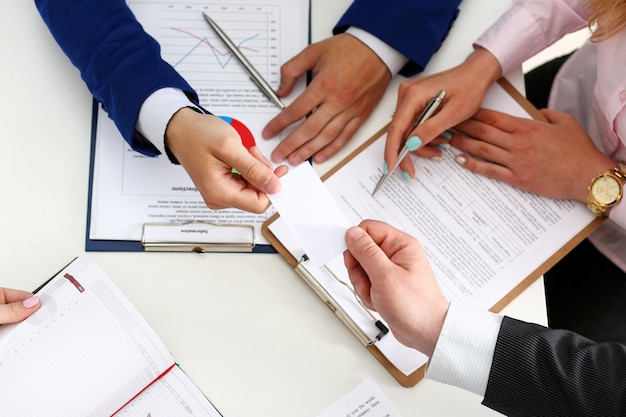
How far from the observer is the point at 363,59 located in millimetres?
1085

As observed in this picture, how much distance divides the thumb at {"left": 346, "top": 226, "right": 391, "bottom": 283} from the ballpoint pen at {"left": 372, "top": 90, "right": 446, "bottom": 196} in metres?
0.22

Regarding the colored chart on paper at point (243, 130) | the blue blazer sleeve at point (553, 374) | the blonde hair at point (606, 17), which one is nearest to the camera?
the blue blazer sleeve at point (553, 374)

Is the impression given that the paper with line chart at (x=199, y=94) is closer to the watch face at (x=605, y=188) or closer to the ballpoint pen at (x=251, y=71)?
the ballpoint pen at (x=251, y=71)

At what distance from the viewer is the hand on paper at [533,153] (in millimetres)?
1045

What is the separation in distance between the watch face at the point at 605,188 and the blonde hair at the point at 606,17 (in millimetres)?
221

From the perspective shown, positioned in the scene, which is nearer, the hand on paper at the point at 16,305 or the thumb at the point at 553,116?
the hand on paper at the point at 16,305

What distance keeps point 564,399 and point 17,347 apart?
0.73 metres

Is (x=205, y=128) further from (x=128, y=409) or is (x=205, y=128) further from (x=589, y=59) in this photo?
(x=589, y=59)

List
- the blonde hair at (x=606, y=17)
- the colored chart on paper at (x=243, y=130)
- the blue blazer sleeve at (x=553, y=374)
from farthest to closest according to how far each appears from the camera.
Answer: the colored chart on paper at (x=243, y=130) < the blonde hair at (x=606, y=17) < the blue blazer sleeve at (x=553, y=374)

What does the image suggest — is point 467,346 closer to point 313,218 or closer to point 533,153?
point 313,218

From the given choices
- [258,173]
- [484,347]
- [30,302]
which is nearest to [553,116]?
[484,347]

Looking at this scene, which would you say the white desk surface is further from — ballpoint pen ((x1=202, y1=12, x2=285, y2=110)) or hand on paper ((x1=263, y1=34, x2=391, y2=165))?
ballpoint pen ((x1=202, y1=12, x2=285, y2=110))

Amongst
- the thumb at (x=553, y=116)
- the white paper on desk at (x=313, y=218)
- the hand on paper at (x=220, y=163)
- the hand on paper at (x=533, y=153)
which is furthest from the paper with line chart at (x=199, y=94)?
the thumb at (x=553, y=116)

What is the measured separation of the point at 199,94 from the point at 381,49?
318mm
